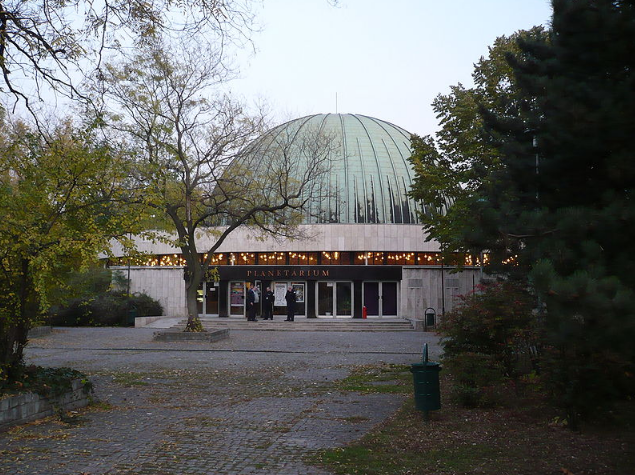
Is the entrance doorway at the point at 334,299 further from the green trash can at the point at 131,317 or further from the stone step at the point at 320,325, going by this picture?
the green trash can at the point at 131,317

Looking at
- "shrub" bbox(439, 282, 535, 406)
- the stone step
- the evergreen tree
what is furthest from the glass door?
the evergreen tree

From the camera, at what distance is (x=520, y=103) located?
33.4ft

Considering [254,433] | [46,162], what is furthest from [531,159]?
[46,162]

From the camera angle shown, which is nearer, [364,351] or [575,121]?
[575,121]

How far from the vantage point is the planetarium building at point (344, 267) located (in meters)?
38.6

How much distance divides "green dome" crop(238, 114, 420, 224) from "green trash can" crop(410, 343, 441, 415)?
1131 inches

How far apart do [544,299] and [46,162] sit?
29.9 ft

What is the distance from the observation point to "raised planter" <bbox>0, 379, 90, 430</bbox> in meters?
8.90

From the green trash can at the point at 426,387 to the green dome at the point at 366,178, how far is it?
94.2ft

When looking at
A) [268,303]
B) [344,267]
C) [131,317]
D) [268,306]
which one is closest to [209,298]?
[131,317]

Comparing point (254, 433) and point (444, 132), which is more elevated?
point (444, 132)

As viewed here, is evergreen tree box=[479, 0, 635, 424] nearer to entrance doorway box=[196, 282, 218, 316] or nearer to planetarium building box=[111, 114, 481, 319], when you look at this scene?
planetarium building box=[111, 114, 481, 319]

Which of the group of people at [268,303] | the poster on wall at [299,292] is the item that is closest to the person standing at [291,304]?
the group of people at [268,303]

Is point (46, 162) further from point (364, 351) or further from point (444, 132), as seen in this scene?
point (444, 132)
